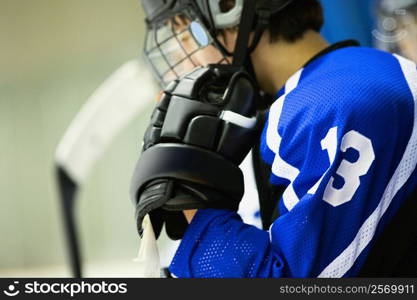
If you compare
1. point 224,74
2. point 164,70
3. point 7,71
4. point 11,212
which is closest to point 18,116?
point 7,71

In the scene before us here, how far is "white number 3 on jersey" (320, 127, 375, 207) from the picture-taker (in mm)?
762

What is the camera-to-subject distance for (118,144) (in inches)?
145

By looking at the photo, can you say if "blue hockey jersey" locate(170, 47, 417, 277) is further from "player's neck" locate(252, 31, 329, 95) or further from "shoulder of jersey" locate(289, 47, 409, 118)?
"player's neck" locate(252, 31, 329, 95)

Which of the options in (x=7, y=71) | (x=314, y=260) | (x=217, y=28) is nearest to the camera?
(x=314, y=260)

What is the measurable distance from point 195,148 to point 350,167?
227 mm

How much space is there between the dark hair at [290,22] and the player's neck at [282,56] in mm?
12

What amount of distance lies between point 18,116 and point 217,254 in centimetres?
421

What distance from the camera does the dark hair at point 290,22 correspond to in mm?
1074

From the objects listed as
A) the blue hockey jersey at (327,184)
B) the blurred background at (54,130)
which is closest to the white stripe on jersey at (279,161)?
the blue hockey jersey at (327,184)

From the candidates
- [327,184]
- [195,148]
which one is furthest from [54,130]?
[327,184]

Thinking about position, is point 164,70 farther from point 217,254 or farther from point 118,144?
point 118,144

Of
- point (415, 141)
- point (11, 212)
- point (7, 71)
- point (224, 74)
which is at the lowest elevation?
point (11, 212)

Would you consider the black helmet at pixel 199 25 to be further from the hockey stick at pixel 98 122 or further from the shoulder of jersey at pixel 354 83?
the hockey stick at pixel 98 122

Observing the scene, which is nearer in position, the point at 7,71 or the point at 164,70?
the point at 164,70
